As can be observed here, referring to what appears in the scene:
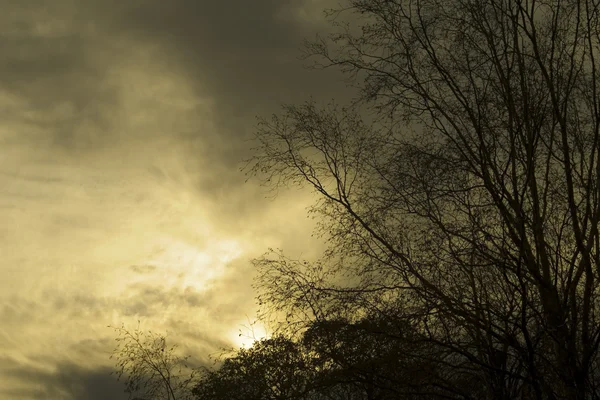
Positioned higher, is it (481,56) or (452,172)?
(481,56)

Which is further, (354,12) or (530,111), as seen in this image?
(354,12)

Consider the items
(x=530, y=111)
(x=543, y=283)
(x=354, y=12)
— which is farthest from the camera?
(x=354, y=12)

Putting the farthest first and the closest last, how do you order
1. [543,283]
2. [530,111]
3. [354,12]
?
[354,12] < [530,111] < [543,283]

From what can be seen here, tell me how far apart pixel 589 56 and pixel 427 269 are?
13.4 ft

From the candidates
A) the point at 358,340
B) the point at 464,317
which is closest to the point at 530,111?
the point at 464,317

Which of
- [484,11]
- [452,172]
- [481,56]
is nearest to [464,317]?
[452,172]

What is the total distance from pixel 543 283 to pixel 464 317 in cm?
117

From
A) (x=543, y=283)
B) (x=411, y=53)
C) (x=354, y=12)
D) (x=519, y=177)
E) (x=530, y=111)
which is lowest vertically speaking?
(x=543, y=283)

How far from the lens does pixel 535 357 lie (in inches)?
395

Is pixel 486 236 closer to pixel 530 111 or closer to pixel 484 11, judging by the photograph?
pixel 530 111

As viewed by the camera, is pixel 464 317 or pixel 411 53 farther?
pixel 411 53

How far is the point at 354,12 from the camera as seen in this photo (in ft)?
34.7

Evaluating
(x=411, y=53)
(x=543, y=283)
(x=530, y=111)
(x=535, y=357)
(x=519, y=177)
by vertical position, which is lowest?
(x=535, y=357)

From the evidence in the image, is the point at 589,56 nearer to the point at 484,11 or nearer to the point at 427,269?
the point at 484,11
